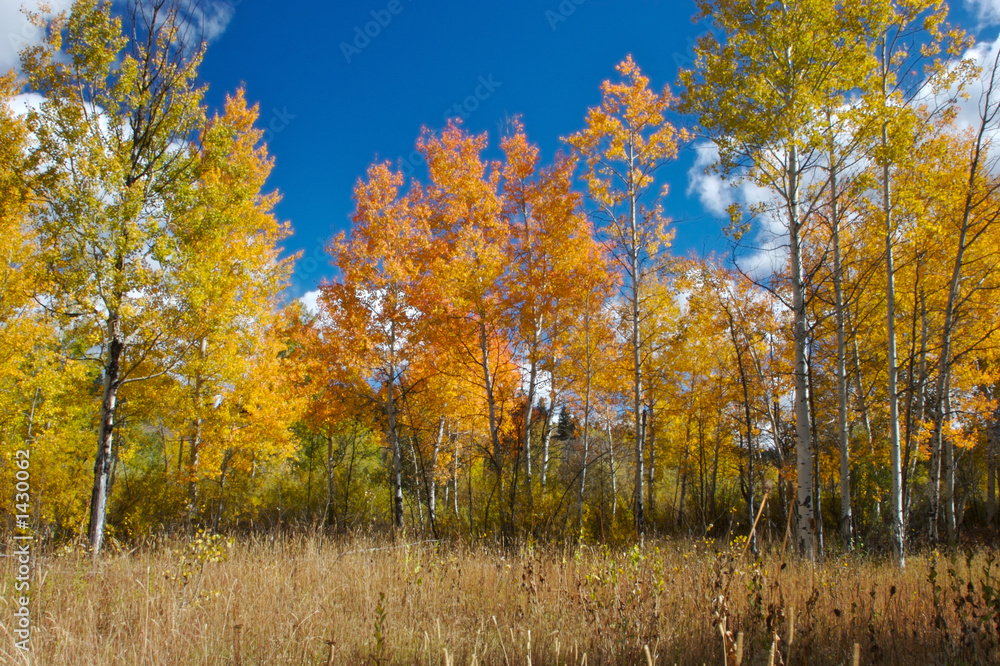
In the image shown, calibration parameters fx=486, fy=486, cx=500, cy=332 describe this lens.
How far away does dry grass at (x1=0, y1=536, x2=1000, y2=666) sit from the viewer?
2.69 metres

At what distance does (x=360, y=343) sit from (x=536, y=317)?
165 inches

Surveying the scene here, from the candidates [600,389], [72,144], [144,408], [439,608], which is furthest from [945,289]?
[144,408]

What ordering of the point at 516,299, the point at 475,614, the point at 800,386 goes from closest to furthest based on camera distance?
the point at 475,614
the point at 800,386
the point at 516,299

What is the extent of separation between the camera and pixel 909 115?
21.5ft

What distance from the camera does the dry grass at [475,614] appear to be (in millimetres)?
2689

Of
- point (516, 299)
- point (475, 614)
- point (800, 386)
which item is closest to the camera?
point (475, 614)

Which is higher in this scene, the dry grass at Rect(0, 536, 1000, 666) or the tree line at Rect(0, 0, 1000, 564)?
the tree line at Rect(0, 0, 1000, 564)

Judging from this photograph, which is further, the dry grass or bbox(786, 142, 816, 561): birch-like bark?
bbox(786, 142, 816, 561): birch-like bark

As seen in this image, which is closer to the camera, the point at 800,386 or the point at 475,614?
the point at 475,614

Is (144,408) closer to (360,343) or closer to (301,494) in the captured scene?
(360,343)

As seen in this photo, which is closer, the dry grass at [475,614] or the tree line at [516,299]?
the dry grass at [475,614]

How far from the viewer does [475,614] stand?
3.73 meters

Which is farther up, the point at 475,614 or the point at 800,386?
the point at 800,386

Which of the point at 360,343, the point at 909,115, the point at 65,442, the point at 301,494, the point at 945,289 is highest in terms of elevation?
the point at 909,115
